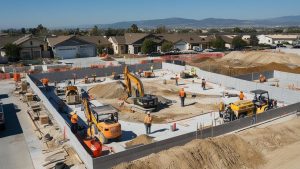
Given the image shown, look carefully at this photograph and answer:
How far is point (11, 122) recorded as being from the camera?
2141 centimetres

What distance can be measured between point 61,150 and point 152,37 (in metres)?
51.5

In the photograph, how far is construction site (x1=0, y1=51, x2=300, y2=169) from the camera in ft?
48.4

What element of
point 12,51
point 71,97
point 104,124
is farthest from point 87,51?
point 104,124

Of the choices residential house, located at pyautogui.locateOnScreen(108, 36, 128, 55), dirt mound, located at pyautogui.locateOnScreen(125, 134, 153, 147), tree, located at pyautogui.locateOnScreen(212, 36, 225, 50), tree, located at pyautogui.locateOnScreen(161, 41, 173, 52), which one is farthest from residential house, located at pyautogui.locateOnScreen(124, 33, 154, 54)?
dirt mound, located at pyautogui.locateOnScreen(125, 134, 153, 147)

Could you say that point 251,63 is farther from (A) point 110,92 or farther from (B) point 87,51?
(B) point 87,51

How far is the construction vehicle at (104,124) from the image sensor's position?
54.4 ft

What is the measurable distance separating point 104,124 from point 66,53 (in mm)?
43697

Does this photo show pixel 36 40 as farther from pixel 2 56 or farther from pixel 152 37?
pixel 152 37

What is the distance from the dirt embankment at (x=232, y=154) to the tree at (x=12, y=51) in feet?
142

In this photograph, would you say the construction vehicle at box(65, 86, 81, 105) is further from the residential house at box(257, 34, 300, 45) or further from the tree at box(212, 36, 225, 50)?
the residential house at box(257, 34, 300, 45)

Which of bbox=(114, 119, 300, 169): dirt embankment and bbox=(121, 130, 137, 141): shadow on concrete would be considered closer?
bbox=(114, 119, 300, 169): dirt embankment

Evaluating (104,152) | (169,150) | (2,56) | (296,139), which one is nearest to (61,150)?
(104,152)

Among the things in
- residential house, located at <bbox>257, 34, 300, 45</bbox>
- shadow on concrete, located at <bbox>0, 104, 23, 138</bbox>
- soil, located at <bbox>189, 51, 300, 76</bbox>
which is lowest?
shadow on concrete, located at <bbox>0, 104, 23, 138</bbox>

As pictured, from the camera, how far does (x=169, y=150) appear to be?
15.0m
